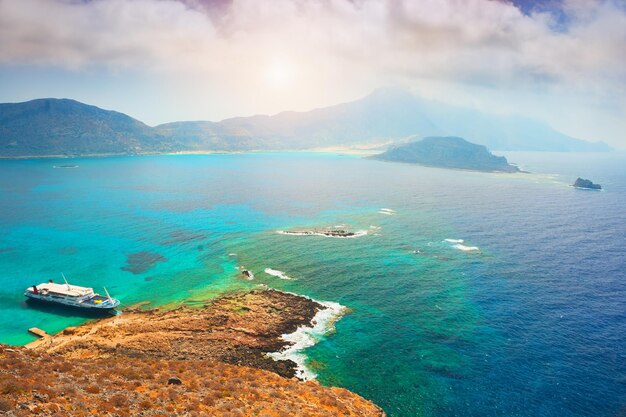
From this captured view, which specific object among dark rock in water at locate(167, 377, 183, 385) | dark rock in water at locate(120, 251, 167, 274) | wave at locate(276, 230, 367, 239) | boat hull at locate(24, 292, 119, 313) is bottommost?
boat hull at locate(24, 292, 119, 313)

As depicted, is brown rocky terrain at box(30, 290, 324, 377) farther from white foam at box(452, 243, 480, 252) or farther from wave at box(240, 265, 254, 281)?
white foam at box(452, 243, 480, 252)

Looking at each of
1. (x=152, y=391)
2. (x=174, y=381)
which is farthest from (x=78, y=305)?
(x=152, y=391)

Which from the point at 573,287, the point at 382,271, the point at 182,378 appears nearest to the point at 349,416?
the point at 182,378

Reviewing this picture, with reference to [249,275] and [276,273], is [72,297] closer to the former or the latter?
[249,275]

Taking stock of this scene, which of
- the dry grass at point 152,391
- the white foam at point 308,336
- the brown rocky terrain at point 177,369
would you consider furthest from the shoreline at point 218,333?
the dry grass at point 152,391

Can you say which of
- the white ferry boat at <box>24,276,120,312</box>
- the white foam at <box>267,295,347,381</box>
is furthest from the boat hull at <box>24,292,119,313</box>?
the white foam at <box>267,295,347,381</box>

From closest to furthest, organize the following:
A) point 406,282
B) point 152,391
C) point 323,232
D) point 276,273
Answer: point 152,391, point 406,282, point 276,273, point 323,232

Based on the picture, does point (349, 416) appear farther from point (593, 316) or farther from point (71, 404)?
point (593, 316)
